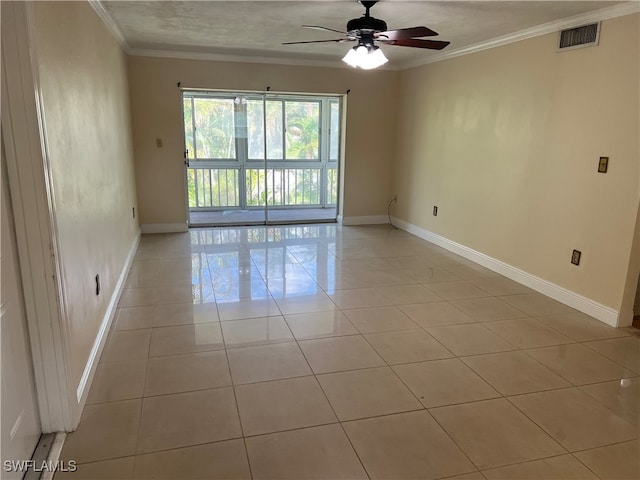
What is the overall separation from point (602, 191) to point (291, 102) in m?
5.00

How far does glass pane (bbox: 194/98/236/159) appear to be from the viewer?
6.76 metres

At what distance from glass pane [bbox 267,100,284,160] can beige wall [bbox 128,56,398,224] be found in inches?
42.3

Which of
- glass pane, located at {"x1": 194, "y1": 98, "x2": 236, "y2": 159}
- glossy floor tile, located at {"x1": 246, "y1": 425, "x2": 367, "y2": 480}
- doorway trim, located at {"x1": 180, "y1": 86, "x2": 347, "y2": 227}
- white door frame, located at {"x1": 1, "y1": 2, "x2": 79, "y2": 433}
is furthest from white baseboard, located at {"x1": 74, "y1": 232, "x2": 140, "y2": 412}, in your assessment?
glass pane, located at {"x1": 194, "y1": 98, "x2": 236, "y2": 159}

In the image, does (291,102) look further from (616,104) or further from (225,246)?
(616,104)

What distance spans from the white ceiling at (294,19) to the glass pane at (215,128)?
5.40 ft

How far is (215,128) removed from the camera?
6957 mm

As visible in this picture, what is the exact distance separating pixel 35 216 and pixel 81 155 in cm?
91

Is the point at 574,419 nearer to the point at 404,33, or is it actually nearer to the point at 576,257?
the point at 576,257

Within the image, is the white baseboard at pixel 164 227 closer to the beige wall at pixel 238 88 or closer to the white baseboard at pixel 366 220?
the beige wall at pixel 238 88

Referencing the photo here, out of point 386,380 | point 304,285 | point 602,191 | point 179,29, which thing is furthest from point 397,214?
point 386,380

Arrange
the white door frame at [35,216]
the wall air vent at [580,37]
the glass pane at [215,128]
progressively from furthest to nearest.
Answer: the glass pane at [215,128] → the wall air vent at [580,37] → the white door frame at [35,216]

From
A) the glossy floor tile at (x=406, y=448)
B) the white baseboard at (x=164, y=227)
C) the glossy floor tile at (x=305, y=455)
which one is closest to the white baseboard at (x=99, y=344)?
the glossy floor tile at (x=305, y=455)

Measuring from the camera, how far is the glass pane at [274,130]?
7012 mm

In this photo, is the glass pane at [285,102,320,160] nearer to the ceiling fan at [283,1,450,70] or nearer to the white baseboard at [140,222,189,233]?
the white baseboard at [140,222,189,233]
